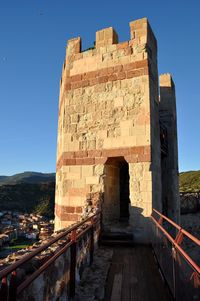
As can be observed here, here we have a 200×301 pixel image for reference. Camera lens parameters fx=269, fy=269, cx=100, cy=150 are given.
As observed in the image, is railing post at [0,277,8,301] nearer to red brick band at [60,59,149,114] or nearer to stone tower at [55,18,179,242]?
stone tower at [55,18,179,242]

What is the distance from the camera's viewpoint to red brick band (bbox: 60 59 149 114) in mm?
7805

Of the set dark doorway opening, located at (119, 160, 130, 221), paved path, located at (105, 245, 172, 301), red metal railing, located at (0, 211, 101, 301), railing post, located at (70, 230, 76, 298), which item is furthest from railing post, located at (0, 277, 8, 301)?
dark doorway opening, located at (119, 160, 130, 221)

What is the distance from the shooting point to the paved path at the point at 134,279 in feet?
12.2

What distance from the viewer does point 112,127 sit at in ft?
26.0

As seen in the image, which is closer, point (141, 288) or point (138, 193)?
point (141, 288)

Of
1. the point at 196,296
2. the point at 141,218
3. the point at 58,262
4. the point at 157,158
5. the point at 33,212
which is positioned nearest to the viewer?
the point at 196,296

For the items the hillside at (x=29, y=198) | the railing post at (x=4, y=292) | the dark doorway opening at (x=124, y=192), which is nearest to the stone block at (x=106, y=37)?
the dark doorway opening at (x=124, y=192)

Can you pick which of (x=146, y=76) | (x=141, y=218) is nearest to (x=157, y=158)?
(x=141, y=218)

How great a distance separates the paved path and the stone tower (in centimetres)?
149

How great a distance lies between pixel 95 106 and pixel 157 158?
2.47 metres

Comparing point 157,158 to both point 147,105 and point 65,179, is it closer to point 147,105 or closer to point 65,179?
point 147,105

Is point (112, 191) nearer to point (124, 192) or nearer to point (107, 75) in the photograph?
point (124, 192)

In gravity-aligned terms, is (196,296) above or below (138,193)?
below

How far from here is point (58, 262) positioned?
3039 mm
